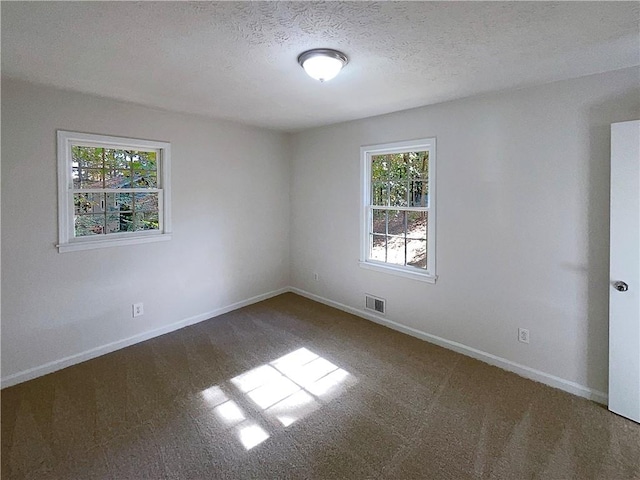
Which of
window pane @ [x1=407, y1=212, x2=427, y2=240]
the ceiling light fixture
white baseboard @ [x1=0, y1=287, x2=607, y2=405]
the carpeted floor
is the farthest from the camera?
window pane @ [x1=407, y1=212, x2=427, y2=240]

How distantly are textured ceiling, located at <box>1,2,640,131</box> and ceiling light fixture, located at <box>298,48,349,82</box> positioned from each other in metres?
0.07

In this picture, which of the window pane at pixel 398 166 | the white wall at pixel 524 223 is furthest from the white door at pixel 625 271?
the window pane at pixel 398 166

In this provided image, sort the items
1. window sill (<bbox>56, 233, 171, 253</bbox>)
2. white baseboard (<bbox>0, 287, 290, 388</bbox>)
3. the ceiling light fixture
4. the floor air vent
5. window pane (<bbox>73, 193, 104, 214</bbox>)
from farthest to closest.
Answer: the floor air vent < window pane (<bbox>73, 193, 104, 214</bbox>) < window sill (<bbox>56, 233, 171, 253</bbox>) < white baseboard (<bbox>0, 287, 290, 388</bbox>) < the ceiling light fixture

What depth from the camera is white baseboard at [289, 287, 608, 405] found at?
8.34 ft

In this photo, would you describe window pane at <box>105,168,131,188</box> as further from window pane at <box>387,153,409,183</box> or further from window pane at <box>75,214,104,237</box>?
window pane at <box>387,153,409,183</box>

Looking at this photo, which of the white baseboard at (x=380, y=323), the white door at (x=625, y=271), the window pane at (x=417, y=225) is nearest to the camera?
the white door at (x=625, y=271)

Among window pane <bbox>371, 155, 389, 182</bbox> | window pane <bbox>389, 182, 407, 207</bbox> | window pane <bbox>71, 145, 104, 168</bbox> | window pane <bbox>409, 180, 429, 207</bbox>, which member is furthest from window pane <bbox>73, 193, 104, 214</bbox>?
window pane <bbox>409, 180, 429, 207</bbox>

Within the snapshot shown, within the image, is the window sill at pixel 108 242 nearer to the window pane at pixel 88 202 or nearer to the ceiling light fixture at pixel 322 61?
the window pane at pixel 88 202

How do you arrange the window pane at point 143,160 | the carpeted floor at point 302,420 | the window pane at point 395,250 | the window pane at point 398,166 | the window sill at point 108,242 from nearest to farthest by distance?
the carpeted floor at point 302,420 < the window sill at point 108,242 < the window pane at point 143,160 < the window pane at point 398,166 < the window pane at point 395,250

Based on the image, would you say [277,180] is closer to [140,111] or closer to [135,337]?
[140,111]

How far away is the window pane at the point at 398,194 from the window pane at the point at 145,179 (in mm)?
2626

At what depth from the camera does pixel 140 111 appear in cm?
333

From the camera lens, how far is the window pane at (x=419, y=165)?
3.50 metres

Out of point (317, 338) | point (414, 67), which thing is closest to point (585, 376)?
point (317, 338)
